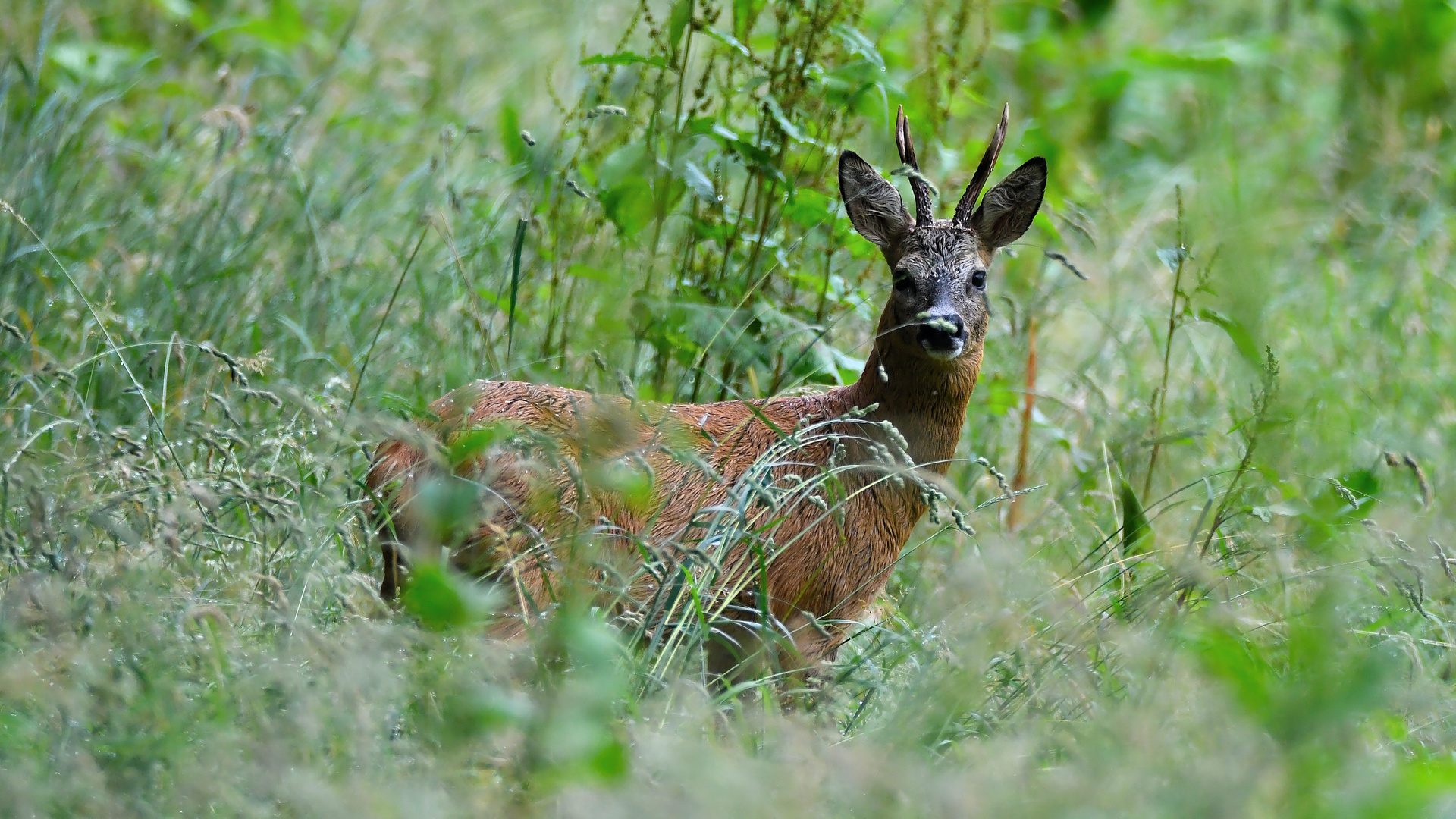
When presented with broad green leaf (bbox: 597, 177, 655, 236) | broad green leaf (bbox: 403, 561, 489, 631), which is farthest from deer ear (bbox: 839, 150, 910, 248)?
broad green leaf (bbox: 403, 561, 489, 631)

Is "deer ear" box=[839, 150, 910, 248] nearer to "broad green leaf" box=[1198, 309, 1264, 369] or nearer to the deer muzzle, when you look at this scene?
the deer muzzle

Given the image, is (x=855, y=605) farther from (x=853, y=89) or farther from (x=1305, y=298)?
(x=1305, y=298)

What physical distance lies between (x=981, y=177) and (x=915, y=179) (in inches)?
6.8

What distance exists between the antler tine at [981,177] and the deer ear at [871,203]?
5.7 inches

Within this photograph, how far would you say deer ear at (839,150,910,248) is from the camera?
3.76 metres

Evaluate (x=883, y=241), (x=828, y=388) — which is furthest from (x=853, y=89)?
(x=828, y=388)

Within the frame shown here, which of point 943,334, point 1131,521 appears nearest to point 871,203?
point 943,334

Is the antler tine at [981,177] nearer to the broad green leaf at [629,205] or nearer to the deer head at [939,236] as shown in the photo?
the deer head at [939,236]

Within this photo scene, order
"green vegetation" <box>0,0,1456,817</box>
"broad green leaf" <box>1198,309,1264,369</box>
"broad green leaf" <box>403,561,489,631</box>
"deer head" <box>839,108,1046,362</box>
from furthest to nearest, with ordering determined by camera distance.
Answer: "deer head" <box>839,108,1046,362</box>, "broad green leaf" <box>1198,309,1264,369</box>, "green vegetation" <box>0,0,1456,817</box>, "broad green leaf" <box>403,561,489,631</box>

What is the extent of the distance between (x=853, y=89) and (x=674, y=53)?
513 millimetres

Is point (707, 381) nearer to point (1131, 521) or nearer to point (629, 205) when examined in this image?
point (629, 205)

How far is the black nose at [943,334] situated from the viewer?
353 centimetres

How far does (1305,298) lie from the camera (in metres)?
5.89

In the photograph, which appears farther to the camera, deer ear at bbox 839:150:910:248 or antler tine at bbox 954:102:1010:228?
deer ear at bbox 839:150:910:248
